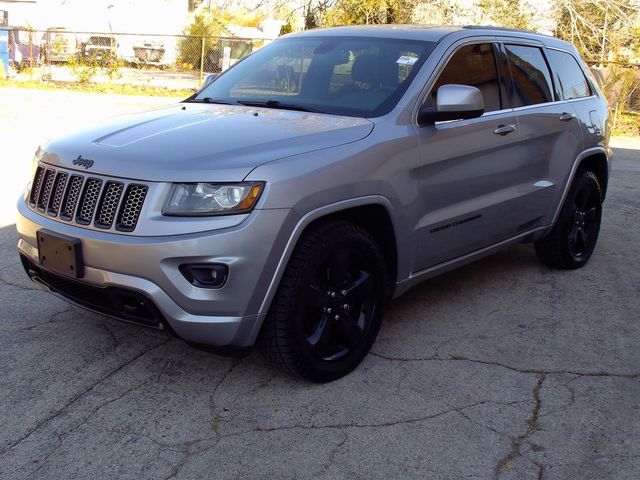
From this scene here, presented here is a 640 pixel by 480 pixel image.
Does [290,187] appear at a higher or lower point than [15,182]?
higher

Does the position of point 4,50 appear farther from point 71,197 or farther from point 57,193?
point 71,197

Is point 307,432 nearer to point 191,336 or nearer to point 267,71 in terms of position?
point 191,336

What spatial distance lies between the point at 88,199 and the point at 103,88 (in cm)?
2018

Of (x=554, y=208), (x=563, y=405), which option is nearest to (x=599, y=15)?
(x=554, y=208)

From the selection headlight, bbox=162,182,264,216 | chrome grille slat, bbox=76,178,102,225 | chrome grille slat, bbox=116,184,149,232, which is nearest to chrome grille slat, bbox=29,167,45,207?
chrome grille slat, bbox=76,178,102,225

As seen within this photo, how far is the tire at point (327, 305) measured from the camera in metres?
3.66

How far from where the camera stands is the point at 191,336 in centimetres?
353

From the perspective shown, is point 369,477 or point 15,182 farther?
point 15,182

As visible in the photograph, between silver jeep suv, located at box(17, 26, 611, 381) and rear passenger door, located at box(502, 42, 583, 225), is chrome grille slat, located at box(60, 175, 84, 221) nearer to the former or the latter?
silver jeep suv, located at box(17, 26, 611, 381)

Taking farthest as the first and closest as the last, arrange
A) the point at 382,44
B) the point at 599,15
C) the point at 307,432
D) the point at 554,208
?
the point at 599,15
the point at 554,208
the point at 382,44
the point at 307,432

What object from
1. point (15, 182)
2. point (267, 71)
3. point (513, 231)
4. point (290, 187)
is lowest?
point (15, 182)

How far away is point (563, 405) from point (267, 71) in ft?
9.01

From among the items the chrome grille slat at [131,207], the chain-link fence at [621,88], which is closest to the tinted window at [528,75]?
the chrome grille slat at [131,207]

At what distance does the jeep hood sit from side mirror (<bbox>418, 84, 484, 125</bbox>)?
1.31ft
